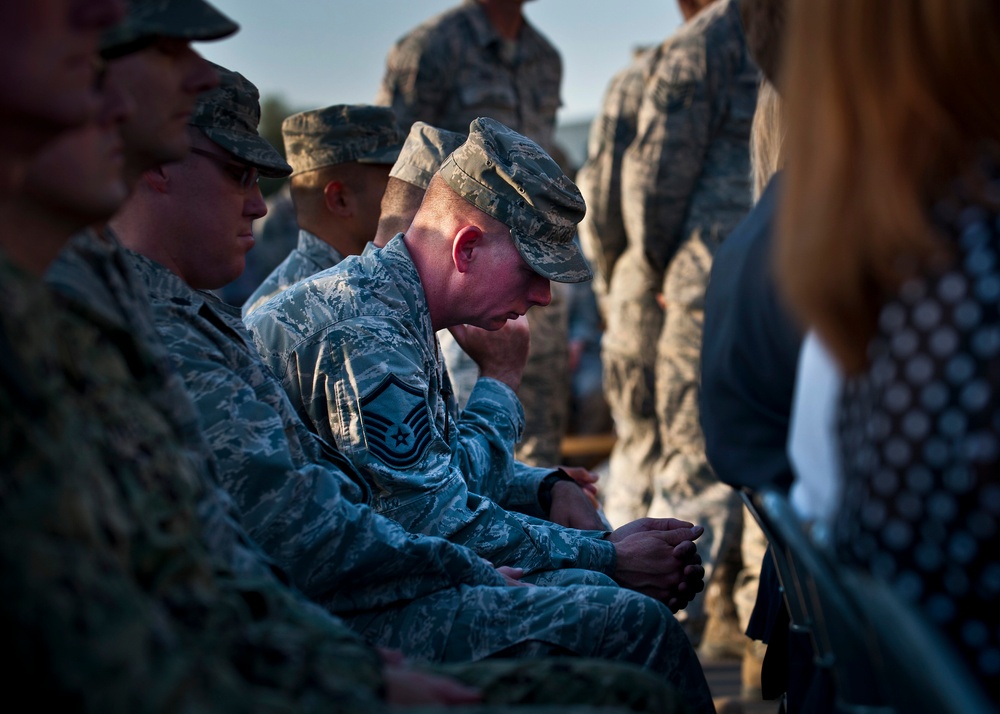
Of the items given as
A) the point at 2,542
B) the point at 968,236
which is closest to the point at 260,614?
the point at 2,542

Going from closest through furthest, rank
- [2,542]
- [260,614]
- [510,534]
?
[2,542], [260,614], [510,534]

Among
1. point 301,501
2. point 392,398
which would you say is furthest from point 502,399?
point 301,501

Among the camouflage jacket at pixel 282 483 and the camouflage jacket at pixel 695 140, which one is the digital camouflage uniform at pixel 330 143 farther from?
the camouflage jacket at pixel 282 483

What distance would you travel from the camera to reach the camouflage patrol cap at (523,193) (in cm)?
275

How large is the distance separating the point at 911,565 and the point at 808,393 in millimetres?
237

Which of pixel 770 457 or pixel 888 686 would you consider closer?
pixel 888 686

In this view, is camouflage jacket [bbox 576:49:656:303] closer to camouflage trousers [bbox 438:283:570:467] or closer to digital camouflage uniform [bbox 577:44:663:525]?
digital camouflage uniform [bbox 577:44:663:525]

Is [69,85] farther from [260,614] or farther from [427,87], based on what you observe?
[427,87]

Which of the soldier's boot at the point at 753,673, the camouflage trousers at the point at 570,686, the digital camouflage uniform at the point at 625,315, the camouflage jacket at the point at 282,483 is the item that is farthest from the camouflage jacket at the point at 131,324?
the digital camouflage uniform at the point at 625,315

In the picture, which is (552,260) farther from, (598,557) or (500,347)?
(598,557)

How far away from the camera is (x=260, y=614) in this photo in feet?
4.84

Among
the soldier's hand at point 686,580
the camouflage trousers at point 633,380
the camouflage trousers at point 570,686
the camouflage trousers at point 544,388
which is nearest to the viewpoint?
the camouflage trousers at point 570,686

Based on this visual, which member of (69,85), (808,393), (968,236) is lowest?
(808,393)

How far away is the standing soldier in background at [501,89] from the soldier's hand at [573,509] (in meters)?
2.12
